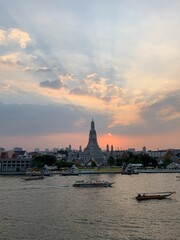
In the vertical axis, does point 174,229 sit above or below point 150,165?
below

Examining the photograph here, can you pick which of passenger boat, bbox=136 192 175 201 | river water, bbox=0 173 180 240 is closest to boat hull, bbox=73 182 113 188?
river water, bbox=0 173 180 240

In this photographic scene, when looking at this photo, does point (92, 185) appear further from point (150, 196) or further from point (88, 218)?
point (88, 218)

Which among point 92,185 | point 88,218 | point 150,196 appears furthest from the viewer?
point 92,185

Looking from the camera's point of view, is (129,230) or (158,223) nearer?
(129,230)

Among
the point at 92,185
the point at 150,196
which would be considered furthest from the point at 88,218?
the point at 92,185

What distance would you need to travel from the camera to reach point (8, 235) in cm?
2745

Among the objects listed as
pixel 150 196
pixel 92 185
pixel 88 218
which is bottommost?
pixel 88 218

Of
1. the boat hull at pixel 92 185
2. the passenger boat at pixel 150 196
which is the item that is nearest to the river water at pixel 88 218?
the passenger boat at pixel 150 196

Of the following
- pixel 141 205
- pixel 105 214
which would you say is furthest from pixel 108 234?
pixel 141 205

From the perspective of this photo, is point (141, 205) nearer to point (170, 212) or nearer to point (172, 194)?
point (170, 212)

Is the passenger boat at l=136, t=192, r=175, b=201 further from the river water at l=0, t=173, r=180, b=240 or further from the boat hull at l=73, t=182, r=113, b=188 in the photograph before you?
the boat hull at l=73, t=182, r=113, b=188

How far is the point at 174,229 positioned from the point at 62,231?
867 centimetres

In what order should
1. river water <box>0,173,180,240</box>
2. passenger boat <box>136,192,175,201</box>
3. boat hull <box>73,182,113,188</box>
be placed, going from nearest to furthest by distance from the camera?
1. river water <box>0,173,180,240</box>
2. passenger boat <box>136,192,175,201</box>
3. boat hull <box>73,182,113,188</box>

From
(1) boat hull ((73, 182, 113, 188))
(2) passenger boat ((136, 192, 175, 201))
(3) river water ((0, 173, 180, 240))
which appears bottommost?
(3) river water ((0, 173, 180, 240))
